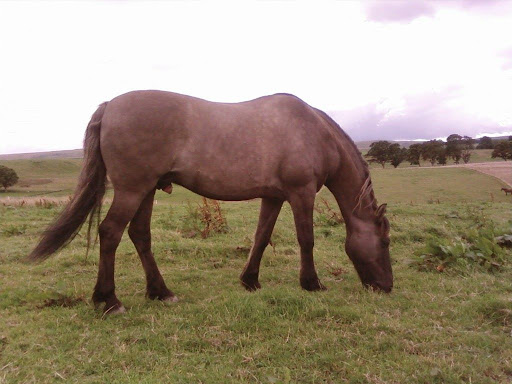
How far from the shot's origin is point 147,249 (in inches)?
189

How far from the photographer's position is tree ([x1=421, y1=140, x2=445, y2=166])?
68062 millimetres

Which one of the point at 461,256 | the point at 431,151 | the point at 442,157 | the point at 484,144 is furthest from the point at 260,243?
the point at 484,144

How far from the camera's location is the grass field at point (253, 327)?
9.60ft

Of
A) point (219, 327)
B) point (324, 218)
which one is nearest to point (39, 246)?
point (219, 327)

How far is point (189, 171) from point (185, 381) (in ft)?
7.48

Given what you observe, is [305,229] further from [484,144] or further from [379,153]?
[484,144]

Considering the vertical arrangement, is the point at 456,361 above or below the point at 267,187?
below

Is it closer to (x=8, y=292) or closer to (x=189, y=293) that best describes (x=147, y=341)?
(x=189, y=293)

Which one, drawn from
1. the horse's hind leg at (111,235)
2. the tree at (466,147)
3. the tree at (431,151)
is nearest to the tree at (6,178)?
the horse's hind leg at (111,235)

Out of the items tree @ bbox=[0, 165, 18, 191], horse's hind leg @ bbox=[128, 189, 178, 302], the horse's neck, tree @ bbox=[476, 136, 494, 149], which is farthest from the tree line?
horse's hind leg @ bbox=[128, 189, 178, 302]

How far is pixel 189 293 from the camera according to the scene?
4.90 metres

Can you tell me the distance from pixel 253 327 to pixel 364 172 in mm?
2812

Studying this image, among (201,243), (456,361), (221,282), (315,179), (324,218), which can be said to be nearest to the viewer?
(456,361)

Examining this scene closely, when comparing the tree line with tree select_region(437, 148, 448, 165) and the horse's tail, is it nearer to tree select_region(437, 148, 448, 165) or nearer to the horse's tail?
tree select_region(437, 148, 448, 165)
